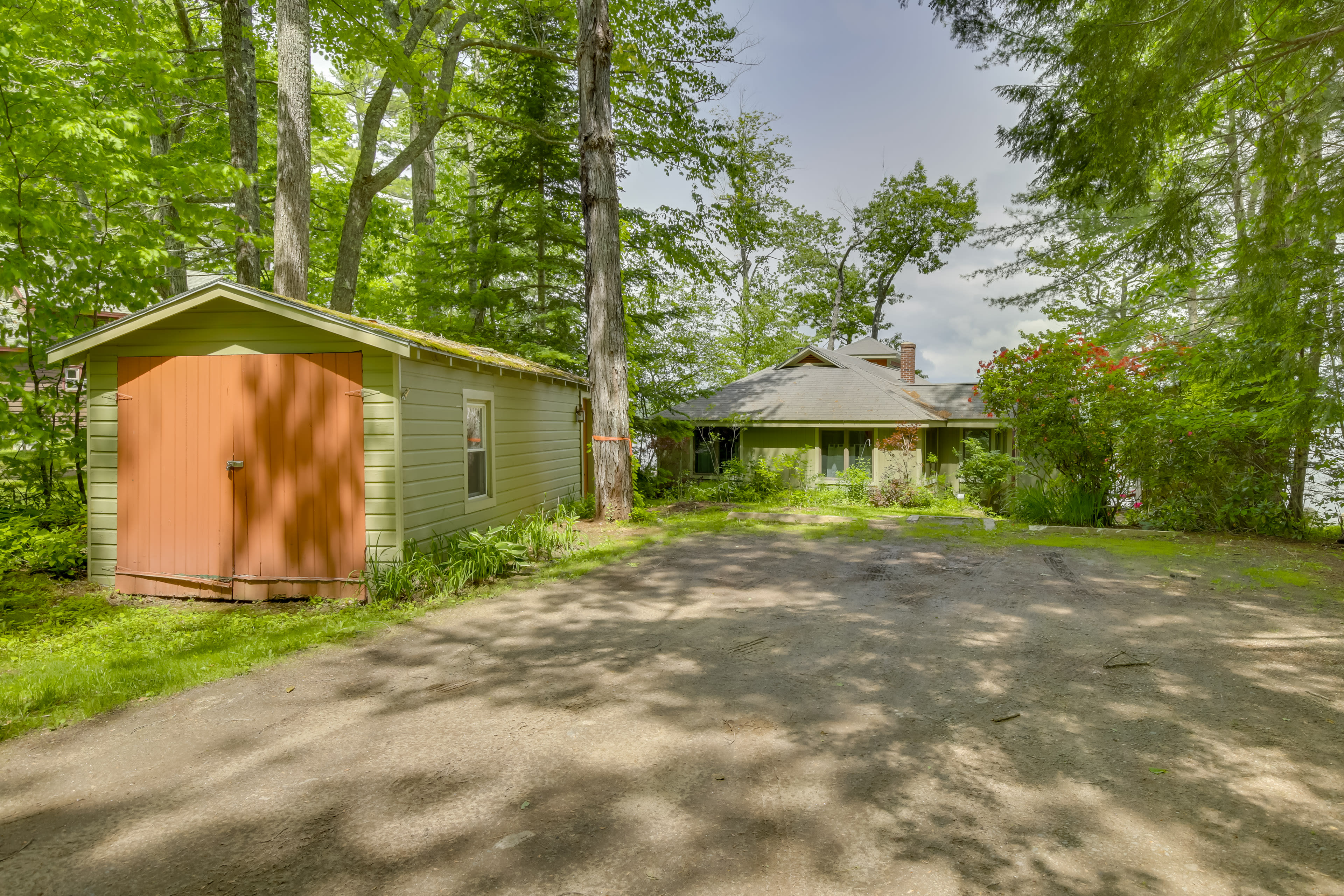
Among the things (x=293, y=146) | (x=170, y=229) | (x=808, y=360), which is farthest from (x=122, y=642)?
(x=808, y=360)

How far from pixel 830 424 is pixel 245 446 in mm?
14130

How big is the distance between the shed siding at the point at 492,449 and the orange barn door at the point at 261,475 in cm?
55

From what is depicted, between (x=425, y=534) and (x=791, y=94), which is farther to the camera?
(x=791, y=94)

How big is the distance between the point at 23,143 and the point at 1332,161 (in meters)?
13.1

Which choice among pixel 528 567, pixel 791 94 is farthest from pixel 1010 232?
pixel 528 567

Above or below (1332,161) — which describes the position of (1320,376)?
below

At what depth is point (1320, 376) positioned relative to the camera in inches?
243

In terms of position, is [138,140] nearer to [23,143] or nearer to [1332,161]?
[23,143]

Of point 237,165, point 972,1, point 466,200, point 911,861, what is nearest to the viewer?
point 911,861

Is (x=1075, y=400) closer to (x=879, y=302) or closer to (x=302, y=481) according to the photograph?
(x=302, y=481)

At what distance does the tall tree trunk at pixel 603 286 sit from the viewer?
36.7 feet

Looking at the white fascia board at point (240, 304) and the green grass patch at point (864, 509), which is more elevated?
the white fascia board at point (240, 304)

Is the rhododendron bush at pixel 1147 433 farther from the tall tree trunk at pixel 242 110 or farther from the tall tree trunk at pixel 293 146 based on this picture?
the tall tree trunk at pixel 242 110

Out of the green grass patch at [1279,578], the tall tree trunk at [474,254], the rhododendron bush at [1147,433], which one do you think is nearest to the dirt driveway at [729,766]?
the green grass patch at [1279,578]
